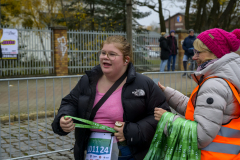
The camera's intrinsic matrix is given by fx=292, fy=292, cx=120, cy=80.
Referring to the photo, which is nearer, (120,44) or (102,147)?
(102,147)

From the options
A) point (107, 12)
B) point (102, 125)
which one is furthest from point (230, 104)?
point (107, 12)

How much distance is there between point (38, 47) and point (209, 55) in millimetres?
11436

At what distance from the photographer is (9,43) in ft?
39.3

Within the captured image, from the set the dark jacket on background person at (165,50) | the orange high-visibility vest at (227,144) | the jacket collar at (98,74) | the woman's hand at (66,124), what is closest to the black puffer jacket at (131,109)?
the jacket collar at (98,74)

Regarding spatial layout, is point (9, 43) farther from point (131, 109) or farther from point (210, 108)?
point (210, 108)

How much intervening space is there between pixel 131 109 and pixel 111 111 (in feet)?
0.55

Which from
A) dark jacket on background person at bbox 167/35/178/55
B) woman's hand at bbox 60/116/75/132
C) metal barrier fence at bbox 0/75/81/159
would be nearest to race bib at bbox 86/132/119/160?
woman's hand at bbox 60/116/75/132

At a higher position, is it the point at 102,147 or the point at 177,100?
the point at 177,100

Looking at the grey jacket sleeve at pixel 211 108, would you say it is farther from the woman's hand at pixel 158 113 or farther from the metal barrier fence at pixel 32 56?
the metal barrier fence at pixel 32 56

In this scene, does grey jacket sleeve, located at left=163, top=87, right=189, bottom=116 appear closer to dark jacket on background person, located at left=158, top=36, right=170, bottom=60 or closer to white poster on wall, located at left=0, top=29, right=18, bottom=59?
white poster on wall, located at left=0, top=29, right=18, bottom=59

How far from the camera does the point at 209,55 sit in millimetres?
2180

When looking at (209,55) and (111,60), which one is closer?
(209,55)

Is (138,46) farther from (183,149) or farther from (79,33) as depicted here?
(183,149)

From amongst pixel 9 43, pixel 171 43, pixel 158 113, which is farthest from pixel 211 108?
pixel 171 43
